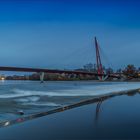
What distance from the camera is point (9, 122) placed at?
7.44 m

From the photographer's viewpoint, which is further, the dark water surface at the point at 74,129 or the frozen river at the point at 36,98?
the frozen river at the point at 36,98

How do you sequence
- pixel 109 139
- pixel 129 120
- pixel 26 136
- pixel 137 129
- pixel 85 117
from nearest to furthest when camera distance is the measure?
1. pixel 109 139
2. pixel 26 136
3. pixel 137 129
4. pixel 129 120
5. pixel 85 117

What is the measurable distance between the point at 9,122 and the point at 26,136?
1625mm

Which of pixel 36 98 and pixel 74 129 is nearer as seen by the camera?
pixel 74 129

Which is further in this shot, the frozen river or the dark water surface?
the frozen river

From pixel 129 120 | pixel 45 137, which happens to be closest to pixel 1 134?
pixel 45 137

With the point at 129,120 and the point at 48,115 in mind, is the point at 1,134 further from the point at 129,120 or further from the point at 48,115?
the point at 129,120

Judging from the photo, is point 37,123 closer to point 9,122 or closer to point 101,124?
point 9,122

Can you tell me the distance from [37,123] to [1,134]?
1.40 metres

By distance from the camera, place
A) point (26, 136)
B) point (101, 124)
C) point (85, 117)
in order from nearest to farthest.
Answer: point (26, 136) → point (101, 124) → point (85, 117)

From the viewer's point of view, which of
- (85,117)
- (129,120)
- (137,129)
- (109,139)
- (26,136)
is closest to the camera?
(109,139)

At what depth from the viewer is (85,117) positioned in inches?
333

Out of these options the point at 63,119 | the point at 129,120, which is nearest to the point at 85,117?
the point at 63,119

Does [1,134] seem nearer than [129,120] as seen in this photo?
Yes
